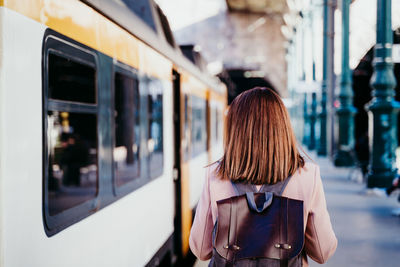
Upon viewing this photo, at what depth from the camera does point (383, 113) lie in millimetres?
10250

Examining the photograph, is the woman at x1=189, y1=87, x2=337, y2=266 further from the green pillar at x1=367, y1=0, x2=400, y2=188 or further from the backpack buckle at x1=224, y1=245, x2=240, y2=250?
the green pillar at x1=367, y1=0, x2=400, y2=188

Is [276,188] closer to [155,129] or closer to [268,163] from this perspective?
[268,163]

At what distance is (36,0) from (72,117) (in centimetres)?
1278

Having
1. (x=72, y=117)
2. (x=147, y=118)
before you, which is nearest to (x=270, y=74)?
(x=72, y=117)

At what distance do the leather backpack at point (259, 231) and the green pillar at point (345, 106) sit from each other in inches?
499

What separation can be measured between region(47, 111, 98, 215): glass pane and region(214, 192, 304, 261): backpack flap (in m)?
8.12

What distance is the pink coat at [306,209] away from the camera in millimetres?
1929

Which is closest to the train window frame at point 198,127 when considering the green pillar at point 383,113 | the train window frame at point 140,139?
the train window frame at point 140,139

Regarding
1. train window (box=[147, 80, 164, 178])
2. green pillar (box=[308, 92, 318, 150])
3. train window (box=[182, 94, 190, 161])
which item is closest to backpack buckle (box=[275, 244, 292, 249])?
train window (box=[147, 80, 164, 178])

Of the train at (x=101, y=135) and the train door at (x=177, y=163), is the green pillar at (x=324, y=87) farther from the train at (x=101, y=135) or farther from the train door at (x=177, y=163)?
the train door at (x=177, y=163)

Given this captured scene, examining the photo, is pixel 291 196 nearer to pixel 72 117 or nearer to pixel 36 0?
pixel 36 0

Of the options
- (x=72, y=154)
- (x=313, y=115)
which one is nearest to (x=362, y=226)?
(x=72, y=154)

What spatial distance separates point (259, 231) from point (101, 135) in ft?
4.87

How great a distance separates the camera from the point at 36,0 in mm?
2121
